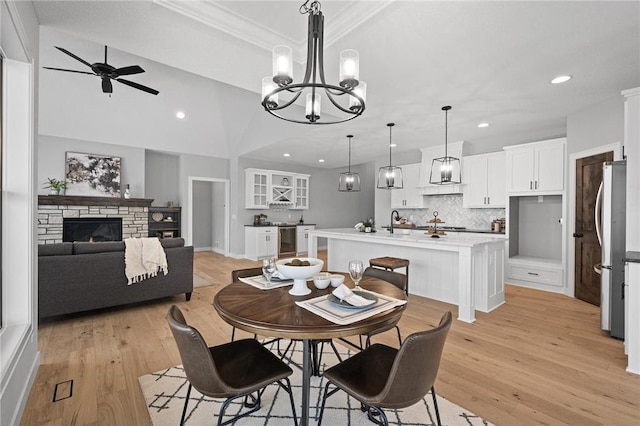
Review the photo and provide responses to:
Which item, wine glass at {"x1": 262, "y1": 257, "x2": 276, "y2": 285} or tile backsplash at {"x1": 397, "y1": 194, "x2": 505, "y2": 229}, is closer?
wine glass at {"x1": 262, "y1": 257, "x2": 276, "y2": 285}

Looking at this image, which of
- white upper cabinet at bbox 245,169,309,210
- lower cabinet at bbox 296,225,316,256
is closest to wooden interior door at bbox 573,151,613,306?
lower cabinet at bbox 296,225,316,256

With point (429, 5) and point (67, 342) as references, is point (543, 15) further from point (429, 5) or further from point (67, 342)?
point (67, 342)

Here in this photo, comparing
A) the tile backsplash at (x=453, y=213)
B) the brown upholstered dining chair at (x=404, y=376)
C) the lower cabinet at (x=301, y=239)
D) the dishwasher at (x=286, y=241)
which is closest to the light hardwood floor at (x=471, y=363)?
the brown upholstered dining chair at (x=404, y=376)

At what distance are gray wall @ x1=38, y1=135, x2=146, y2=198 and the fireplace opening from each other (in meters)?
0.75

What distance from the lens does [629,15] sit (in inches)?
81.6

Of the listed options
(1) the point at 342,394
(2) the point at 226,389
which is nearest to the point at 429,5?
(2) the point at 226,389

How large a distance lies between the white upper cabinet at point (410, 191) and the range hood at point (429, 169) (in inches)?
4.7

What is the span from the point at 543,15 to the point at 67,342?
15.3ft

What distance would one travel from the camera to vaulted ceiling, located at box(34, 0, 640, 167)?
6.82ft

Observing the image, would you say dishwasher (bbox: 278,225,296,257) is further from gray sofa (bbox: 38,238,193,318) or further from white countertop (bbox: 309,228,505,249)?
gray sofa (bbox: 38,238,193,318)

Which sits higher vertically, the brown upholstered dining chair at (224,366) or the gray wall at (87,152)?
the gray wall at (87,152)

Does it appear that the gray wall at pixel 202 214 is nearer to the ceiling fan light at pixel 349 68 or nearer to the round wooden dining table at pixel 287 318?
the round wooden dining table at pixel 287 318

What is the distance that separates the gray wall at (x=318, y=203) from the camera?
7.60 meters

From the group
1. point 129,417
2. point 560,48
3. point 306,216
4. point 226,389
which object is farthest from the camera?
point 306,216
